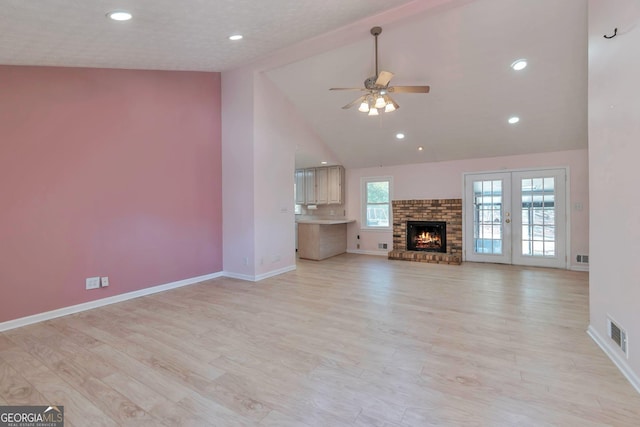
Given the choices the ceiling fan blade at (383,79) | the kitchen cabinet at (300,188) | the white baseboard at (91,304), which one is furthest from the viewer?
the kitchen cabinet at (300,188)

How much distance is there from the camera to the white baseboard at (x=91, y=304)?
3098 millimetres

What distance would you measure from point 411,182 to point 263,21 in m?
5.01

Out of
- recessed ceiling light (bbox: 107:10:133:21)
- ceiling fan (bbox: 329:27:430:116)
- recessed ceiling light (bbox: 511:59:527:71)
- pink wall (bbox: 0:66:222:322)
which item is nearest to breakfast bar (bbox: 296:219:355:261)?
pink wall (bbox: 0:66:222:322)

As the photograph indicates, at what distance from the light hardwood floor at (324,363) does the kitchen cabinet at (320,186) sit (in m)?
4.17

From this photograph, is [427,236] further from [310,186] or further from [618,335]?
[618,335]

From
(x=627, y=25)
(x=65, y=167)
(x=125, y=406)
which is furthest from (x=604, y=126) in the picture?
(x=65, y=167)

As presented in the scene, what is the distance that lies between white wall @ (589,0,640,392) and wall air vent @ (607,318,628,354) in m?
0.05

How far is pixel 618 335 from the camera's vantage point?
7.41 feet

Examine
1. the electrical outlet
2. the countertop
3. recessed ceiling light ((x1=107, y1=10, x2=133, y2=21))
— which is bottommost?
the electrical outlet

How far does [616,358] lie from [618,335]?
0.17 metres

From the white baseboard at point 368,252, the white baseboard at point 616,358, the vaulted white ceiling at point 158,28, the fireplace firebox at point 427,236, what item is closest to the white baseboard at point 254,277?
the white baseboard at point 368,252

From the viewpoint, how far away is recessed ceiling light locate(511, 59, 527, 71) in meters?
3.98

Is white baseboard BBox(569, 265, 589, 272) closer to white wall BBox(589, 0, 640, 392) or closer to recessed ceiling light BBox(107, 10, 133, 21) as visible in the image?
white wall BBox(589, 0, 640, 392)

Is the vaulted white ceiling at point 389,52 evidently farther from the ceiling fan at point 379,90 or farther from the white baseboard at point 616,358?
the white baseboard at point 616,358
